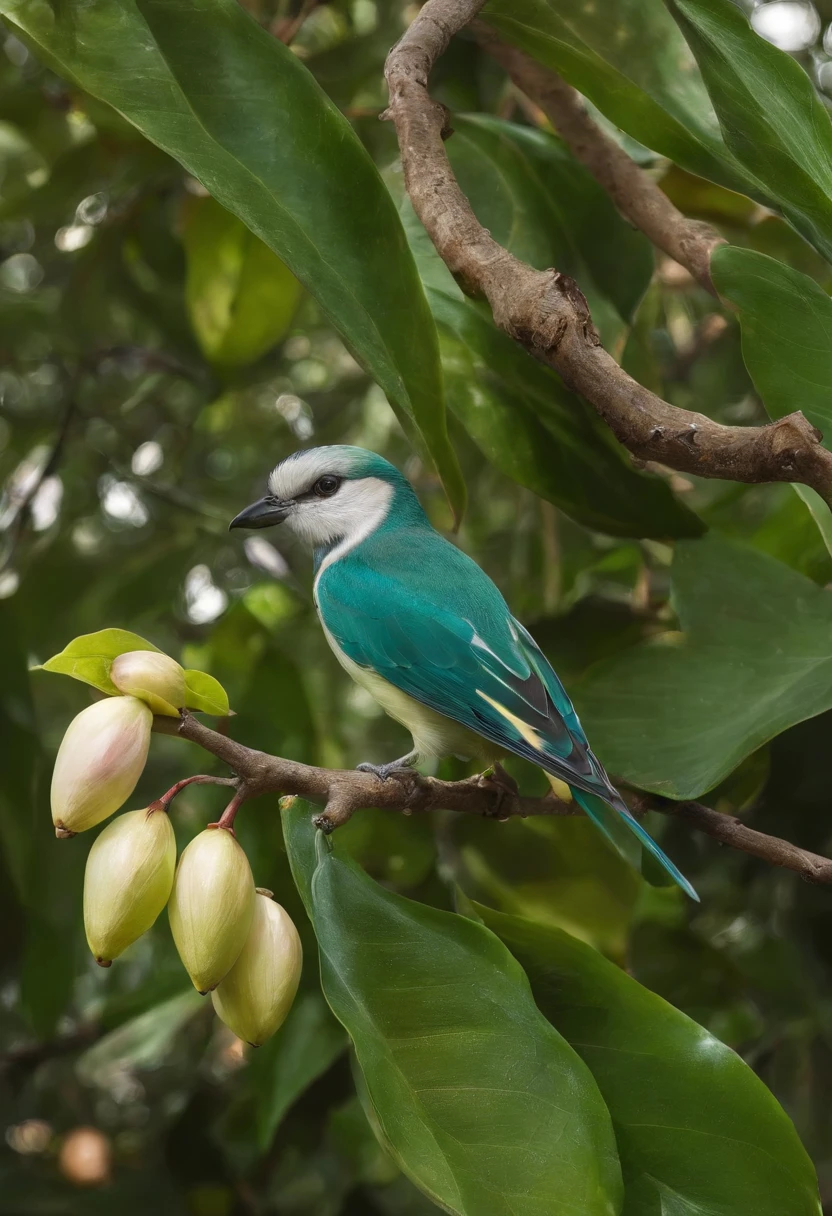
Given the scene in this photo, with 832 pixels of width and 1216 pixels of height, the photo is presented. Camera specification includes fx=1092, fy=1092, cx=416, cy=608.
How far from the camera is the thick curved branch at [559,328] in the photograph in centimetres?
74

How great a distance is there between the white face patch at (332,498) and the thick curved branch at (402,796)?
0.50 metres

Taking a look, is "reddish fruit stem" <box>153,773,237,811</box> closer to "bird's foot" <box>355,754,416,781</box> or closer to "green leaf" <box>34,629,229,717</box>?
"green leaf" <box>34,629,229,717</box>

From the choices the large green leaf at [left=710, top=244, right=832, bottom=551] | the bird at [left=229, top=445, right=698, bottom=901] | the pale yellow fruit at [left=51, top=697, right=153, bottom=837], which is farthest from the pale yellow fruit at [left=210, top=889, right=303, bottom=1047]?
the large green leaf at [left=710, top=244, right=832, bottom=551]

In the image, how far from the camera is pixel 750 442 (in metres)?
0.75

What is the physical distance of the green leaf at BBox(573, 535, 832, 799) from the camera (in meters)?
0.96

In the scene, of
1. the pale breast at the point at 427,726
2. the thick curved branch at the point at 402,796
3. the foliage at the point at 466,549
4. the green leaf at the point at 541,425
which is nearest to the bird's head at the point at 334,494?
the foliage at the point at 466,549

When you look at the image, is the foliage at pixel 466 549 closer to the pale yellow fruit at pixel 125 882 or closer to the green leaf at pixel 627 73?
the green leaf at pixel 627 73

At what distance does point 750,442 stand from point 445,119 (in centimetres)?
48

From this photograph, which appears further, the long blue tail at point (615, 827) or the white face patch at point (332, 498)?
the white face patch at point (332, 498)

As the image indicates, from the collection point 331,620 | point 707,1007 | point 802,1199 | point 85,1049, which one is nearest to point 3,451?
point 331,620

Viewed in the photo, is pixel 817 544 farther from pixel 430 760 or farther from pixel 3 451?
pixel 3 451

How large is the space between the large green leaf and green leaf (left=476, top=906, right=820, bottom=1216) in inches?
19.2

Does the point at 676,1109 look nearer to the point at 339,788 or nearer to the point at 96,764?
the point at 339,788

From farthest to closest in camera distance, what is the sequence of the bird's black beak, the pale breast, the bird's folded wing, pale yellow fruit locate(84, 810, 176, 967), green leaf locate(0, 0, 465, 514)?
the bird's black beak
the pale breast
the bird's folded wing
green leaf locate(0, 0, 465, 514)
pale yellow fruit locate(84, 810, 176, 967)
